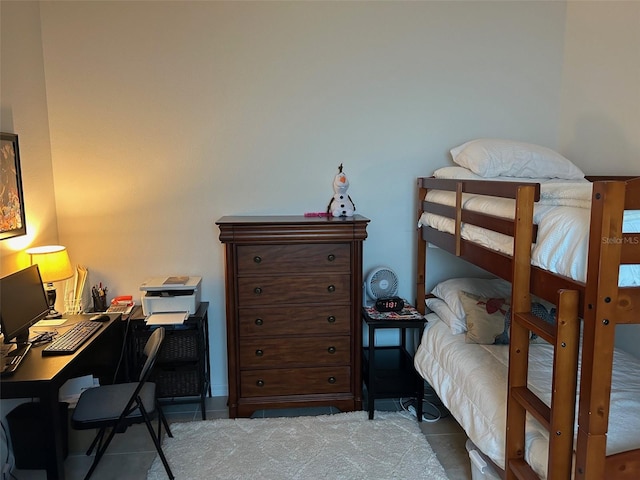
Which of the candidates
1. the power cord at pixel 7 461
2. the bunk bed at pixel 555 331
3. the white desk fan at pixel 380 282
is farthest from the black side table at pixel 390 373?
the power cord at pixel 7 461

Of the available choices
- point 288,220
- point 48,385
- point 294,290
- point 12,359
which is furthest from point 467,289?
point 12,359

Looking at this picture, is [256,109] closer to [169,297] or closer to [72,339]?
[169,297]

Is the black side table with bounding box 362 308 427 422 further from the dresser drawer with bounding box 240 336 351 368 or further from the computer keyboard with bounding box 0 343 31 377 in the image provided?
the computer keyboard with bounding box 0 343 31 377

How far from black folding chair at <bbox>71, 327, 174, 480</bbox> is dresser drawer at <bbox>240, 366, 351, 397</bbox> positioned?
71 centimetres

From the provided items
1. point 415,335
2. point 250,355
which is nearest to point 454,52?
point 415,335

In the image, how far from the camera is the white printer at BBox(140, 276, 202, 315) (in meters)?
3.16

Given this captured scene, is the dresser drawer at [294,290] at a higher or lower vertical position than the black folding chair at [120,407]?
higher

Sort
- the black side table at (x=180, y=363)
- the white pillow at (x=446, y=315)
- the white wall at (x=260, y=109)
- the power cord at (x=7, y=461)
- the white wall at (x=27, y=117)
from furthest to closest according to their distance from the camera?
the white wall at (x=260, y=109) → the black side table at (x=180, y=363) → the white pillow at (x=446, y=315) → the white wall at (x=27, y=117) → the power cord at (x=7, y=461)

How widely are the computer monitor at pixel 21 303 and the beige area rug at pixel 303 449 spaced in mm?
1056

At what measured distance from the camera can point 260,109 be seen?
11.3 ft

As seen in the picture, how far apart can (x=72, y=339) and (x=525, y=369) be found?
7.45ft

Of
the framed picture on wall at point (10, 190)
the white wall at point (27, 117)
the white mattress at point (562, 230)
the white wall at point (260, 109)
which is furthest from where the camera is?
the white wall at point (260, 109)

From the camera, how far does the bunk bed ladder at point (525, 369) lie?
1.65 metres

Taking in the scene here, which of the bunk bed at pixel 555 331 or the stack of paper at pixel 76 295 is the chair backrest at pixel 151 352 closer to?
the stack of paper at pixel 76 295
